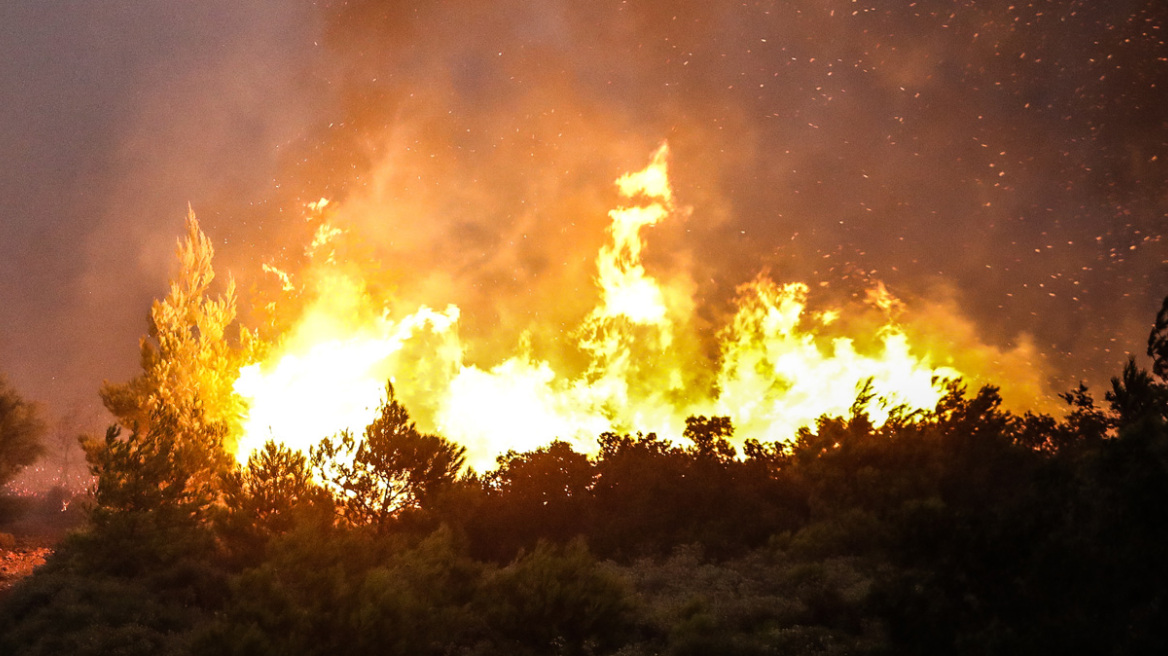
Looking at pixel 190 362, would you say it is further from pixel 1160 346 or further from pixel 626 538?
pixel 1160 346

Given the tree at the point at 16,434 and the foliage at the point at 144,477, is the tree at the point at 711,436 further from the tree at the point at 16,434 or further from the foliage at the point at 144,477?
the tree at the point at 16,434

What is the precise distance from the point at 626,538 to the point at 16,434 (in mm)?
32162

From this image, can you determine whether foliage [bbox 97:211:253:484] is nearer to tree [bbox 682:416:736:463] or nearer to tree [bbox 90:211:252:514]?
tree [bbox 90:211:252:514]

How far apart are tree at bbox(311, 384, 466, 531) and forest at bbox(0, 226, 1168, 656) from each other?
0.23 ft

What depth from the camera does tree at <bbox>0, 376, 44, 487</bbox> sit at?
123 ft

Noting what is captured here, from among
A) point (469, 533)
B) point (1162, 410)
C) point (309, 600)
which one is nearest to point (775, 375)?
point (469, 533)

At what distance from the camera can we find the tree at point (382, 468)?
24.2 metres

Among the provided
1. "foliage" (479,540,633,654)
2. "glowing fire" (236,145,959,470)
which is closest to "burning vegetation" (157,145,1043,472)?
"glowing fire" (236,145,959,470)

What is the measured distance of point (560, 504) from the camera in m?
28.1

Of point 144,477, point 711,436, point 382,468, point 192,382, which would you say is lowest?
point 144,477

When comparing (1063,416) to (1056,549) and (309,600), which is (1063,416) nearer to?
(1056,549)

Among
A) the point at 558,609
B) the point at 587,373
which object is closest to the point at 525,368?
the point at 587,373

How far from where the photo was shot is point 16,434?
3800 centimetres

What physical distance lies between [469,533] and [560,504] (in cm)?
368
